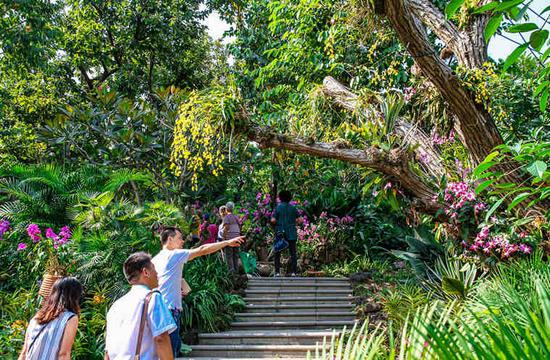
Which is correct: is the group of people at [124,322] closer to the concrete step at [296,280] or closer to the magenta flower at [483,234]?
the magenta flower at [483,234]

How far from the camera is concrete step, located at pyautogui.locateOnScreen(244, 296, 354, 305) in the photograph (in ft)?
30.4

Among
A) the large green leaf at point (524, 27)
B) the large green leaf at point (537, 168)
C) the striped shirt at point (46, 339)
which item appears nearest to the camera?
the large green leaf at point (524, 27)

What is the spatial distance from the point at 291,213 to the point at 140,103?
14.9ft

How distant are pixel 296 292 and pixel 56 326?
272 inches

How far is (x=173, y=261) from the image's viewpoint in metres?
4.35

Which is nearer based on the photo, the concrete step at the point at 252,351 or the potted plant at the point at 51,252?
the potted plant at the point at 51,252

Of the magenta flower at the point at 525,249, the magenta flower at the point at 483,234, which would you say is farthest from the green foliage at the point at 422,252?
the magenta flower at the point at 525,249

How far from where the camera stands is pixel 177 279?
444cm

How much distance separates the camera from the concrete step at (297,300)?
9273 mm

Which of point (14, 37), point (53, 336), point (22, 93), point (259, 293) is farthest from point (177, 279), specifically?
point (22, 93)

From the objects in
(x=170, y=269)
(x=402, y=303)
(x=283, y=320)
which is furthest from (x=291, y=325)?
(x=170, y=269)

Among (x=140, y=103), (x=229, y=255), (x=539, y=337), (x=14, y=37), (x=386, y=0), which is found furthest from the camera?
(x=140, y=103)

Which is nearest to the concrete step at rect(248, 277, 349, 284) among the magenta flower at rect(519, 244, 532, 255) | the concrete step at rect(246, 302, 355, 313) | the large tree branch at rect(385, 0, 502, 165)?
the concrete step at rect(246, 302, 355, 313)

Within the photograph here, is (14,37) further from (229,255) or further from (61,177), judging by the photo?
(229,255)
